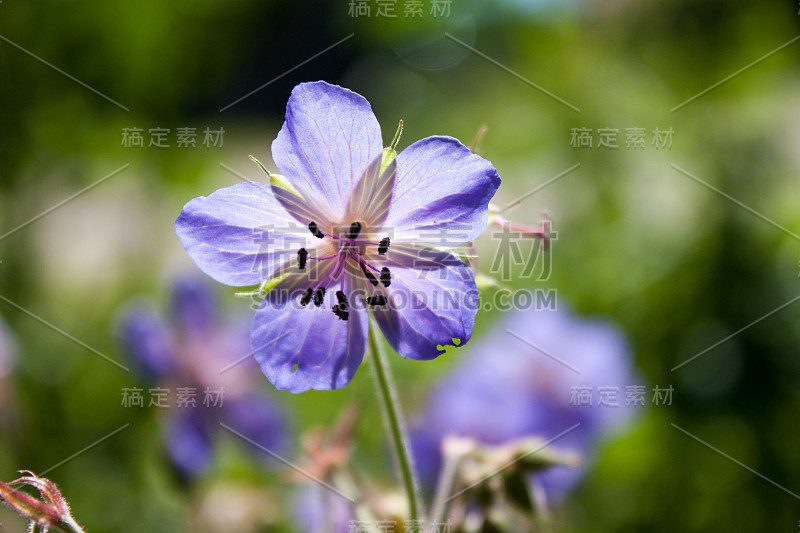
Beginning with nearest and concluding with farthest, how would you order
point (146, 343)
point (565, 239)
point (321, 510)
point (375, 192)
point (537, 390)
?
point (375, 192)
point (321, 510)
point (146, 343)
point (537, 390)
point (565, 239)

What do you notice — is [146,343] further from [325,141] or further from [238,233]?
[325,141]

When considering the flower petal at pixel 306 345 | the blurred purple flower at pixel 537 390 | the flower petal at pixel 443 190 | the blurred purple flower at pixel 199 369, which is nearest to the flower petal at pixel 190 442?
the blurred purple flower at pixel 199 369

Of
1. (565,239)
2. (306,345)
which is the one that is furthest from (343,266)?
(565,239)

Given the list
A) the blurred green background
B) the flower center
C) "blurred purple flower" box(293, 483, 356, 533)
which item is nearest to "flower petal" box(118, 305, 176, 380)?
the blurred green background

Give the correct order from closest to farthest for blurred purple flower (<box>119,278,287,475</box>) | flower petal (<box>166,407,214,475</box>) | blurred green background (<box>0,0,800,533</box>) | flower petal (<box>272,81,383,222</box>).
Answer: flower petal (<box>272,81,383,222</box>), flower petal (<box>166,407,214,475</box>), blurred purple flower (<box>119,278,287,475</box>), blurred green background (<box>0,0,800,533</box>)

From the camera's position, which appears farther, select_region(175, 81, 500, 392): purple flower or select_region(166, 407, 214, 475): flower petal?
select_region(166, 407, 214, 475): flower petal

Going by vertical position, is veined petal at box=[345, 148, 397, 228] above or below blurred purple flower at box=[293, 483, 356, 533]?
above

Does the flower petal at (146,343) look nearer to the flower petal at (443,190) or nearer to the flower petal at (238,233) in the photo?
the flower petal at (238,233)

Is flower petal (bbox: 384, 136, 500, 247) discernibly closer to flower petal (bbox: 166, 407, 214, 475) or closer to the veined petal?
the veined petal
